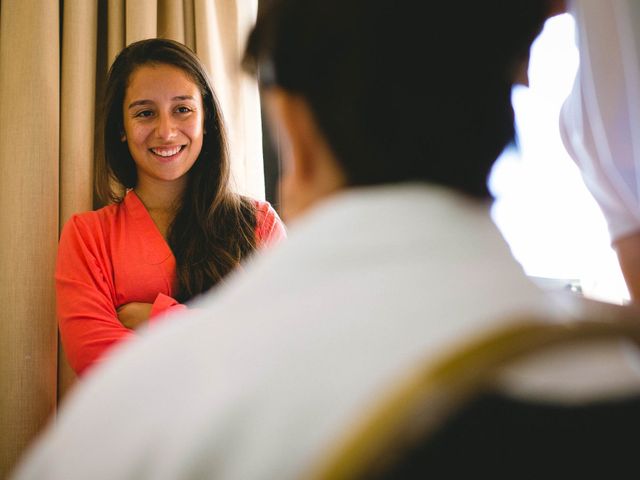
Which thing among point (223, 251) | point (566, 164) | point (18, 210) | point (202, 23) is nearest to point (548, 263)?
point (566, 164)

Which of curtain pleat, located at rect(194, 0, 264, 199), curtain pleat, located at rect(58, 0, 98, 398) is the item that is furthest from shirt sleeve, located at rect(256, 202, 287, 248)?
curtain pleat, located at rect(58, 0, 98, 398)

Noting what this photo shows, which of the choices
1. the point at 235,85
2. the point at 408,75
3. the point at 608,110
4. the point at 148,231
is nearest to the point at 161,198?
the point at 148,231

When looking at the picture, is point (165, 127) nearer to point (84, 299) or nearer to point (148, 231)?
point (148, 231)

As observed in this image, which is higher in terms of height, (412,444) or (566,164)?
(566,164)

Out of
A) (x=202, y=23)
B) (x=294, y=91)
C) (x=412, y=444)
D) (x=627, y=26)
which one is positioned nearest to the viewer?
(x=412, y=444)

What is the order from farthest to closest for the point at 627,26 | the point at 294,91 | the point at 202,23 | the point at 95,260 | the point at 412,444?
A: 1. the point at 202,23
2. the point at 95,260
3. the point at 627,26
4. the point at 294,91
5. the point at 412,444

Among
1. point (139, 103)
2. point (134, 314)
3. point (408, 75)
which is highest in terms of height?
point (139, 103)

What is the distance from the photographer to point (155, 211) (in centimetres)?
162

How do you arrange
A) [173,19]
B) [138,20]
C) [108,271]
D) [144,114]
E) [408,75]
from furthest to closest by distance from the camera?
[173,19], [138,20], [144,114], [108,271], [408,75]

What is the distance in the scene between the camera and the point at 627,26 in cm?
118

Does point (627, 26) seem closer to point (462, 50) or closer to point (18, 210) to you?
point (462, 50)

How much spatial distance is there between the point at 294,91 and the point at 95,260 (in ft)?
3.69

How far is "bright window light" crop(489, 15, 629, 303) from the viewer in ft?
5.77

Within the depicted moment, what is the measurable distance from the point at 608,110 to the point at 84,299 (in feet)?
3.73
